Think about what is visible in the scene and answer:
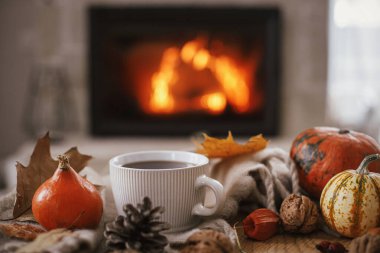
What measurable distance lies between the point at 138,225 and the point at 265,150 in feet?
1.12

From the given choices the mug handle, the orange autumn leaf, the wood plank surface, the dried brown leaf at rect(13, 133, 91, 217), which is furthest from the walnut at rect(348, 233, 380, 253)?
the dried brown leaf at rect(13, 133, 91, 217)

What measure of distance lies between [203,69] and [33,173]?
1.95 m

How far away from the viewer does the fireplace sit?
2516mm

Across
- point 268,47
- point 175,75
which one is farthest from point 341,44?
point 175,75

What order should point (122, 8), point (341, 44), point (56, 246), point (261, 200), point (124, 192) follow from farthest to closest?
point (341, 44)
point (122, 8)
point (261, 200)
point (124, 192)
point (56, 246)

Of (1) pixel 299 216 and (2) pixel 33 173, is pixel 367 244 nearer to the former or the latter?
(1) pixel 299 216

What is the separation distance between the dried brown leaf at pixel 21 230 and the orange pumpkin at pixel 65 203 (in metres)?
0.01

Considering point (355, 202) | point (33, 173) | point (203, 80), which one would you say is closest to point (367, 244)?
point (355, 202)

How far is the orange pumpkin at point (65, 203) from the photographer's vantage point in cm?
58

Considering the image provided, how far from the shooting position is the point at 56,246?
499 mm

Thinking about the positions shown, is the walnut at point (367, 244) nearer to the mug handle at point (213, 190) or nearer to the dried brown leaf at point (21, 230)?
the mug handle at point (213, 190)

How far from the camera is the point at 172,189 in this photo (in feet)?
2.04

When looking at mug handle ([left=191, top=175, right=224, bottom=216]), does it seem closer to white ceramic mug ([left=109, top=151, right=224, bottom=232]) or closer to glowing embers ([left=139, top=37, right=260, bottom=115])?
white ceramic mug ([left=109, top=151, right=224, bottom=232])

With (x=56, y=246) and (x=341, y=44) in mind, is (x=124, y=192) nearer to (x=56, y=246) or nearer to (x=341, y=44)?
(x=56, y=246)
